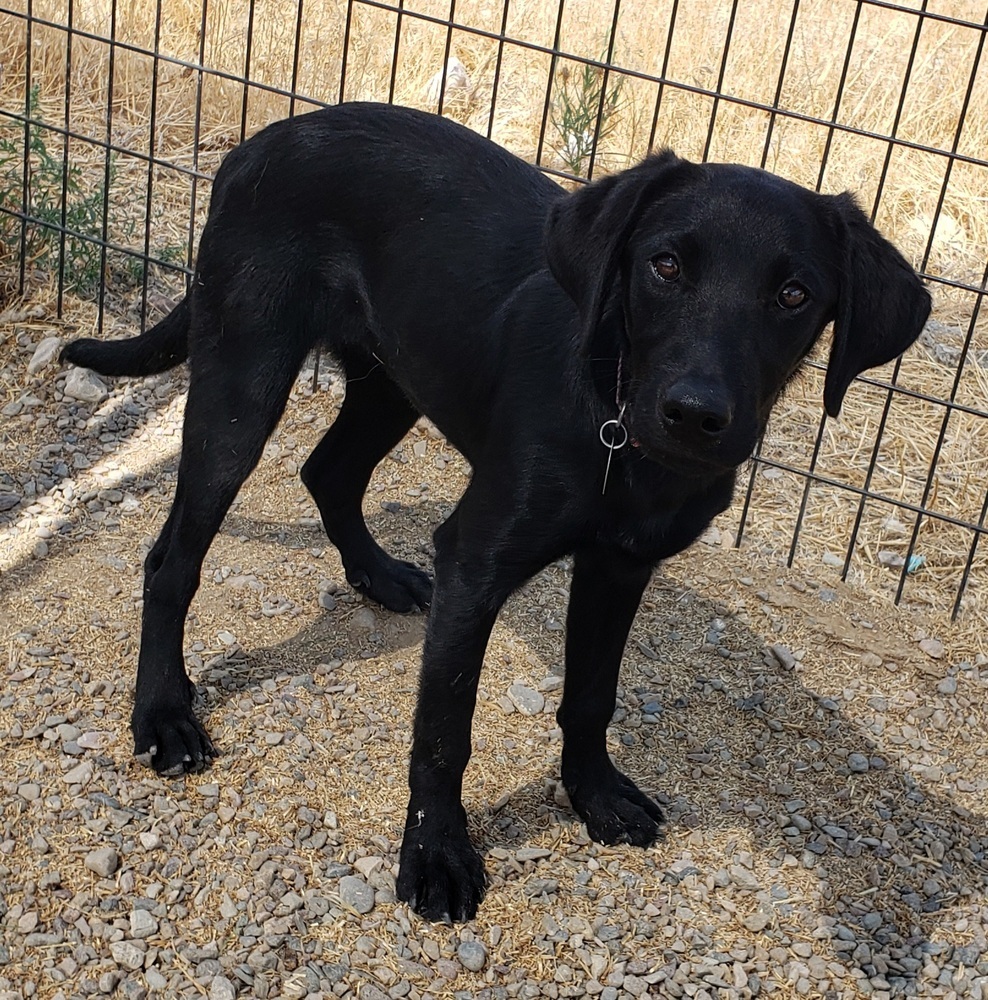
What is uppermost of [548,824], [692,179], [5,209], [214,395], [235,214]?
[692,179]

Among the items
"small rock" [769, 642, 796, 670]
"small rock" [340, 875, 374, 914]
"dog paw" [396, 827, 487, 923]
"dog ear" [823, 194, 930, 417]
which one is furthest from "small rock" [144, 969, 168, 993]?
"small rock" [769, 642, 796, 670]

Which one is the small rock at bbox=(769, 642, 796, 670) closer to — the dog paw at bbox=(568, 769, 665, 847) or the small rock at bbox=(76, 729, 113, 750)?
the dog paw at bbox=(568, 769, 665, 847)

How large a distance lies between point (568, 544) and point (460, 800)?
2.36 ft

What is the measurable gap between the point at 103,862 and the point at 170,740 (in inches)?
15.4

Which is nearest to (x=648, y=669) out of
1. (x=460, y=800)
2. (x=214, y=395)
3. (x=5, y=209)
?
(x=460, y=800)

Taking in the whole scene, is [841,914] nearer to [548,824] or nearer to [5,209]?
[548,824]

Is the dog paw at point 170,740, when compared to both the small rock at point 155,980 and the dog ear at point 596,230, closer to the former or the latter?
the small rock at point 155,980

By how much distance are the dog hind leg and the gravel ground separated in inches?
3.6

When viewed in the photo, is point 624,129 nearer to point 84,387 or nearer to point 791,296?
point 84,387

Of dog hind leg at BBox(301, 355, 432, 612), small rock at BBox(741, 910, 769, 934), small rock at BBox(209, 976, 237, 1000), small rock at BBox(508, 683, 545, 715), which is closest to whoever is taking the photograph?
small rock at BBox(209, 976, 237, 1000)

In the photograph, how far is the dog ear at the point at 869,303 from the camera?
252 centimetres

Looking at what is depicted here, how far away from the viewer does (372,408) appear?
369 cm

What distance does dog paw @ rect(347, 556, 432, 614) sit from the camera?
387 cm

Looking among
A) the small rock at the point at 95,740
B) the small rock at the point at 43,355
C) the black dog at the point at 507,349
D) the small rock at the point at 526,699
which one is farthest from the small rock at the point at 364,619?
the small rock at the point at 43,355
